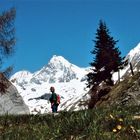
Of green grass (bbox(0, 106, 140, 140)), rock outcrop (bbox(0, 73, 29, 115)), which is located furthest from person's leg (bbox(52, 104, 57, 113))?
green grass (bbox(0, 106, 140, 140))

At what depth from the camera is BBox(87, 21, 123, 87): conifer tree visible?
65.2 meters

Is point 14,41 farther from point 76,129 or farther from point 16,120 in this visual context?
point 76,129

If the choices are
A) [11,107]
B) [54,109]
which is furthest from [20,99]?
[54,109]

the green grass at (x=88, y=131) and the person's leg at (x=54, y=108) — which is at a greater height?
the person's leg at (x=54, y=108)

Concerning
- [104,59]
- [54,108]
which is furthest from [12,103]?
[104,59]

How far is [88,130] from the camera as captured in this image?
9.17 metres

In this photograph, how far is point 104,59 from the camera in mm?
68062

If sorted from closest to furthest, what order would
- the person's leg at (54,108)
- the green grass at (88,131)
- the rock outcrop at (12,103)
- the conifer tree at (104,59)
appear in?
the green grass at (88,131)
the person's leg at (54,108)
the rock outcrop at (12,103)
the conifer tree at (104,59)

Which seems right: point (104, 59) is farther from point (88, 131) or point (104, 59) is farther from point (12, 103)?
point (88, 131)

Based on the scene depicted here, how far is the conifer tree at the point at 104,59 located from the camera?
6519 centimetres

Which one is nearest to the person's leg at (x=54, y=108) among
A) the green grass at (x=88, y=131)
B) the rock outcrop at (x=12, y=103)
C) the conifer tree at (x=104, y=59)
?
the rock outcrop at (x=12, y=103)

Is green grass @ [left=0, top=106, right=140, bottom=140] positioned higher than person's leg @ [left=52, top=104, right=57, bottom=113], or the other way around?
person's leg @ [left=52, top=104, right=57, bottom=113]

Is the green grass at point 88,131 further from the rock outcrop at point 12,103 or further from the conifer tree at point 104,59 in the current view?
the conifer tree at point 104,59

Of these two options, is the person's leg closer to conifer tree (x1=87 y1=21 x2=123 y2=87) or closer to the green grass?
the green grass
